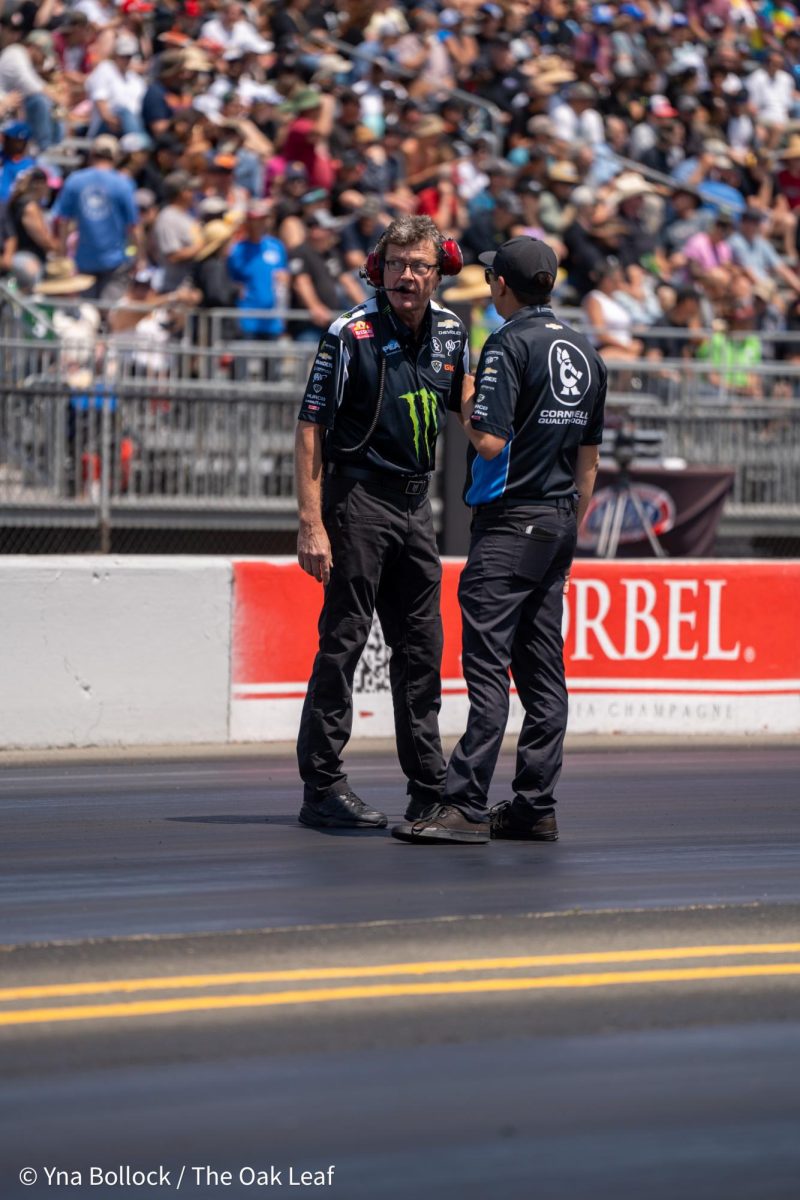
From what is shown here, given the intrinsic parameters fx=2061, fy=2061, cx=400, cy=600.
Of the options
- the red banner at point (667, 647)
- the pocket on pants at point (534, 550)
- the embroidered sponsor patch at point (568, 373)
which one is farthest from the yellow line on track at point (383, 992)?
the red banner at point (667, 647)

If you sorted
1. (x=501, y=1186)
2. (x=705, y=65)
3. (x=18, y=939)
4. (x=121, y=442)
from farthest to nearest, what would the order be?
(x=705, y=65) < (x=121, y=442) < (x=18, y=939) < (x=501, y=1186)

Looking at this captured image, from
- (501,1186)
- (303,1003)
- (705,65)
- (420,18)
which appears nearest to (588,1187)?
(501,1186)

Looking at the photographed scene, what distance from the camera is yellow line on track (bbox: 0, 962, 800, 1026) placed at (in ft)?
16.9

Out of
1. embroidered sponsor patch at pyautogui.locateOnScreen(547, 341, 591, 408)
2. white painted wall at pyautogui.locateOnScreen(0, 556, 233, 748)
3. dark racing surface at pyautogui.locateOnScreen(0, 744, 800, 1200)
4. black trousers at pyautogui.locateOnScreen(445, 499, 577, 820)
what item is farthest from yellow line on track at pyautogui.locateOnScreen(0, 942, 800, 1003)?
white painted wall at pyautogui.locateOnScreen(0, 556, 233, 748)

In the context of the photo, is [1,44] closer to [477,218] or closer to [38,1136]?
[477,218]

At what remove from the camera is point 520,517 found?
725cm

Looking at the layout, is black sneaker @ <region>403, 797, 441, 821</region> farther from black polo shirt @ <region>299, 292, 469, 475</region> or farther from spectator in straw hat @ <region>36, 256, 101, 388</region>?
spectator in straw hat @ <region>36, 256, 101, 388</region>

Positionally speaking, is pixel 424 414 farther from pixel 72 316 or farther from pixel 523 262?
pixel 72 316

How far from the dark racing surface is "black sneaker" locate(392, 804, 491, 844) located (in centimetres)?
7

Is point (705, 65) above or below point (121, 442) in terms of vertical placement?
above

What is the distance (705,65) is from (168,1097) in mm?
21937

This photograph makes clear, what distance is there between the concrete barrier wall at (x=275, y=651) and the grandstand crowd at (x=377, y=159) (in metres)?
5.06

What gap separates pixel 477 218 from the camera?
18047 mm

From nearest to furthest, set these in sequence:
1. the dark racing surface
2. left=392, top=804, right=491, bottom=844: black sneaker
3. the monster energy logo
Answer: the dark racing surface, left=392, top=804, right=491, bottom=844: black sneaker, the monster energy logo
